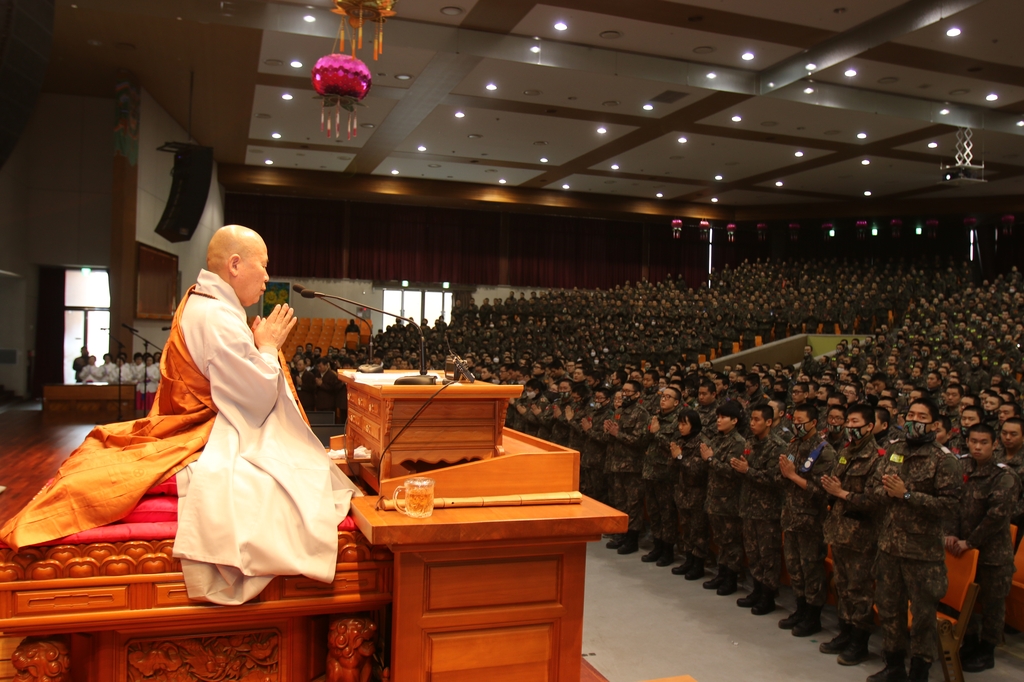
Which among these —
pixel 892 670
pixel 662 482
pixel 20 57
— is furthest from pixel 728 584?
pixel 20 57

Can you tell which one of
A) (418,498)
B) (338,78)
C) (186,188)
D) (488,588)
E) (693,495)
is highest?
(338,78)

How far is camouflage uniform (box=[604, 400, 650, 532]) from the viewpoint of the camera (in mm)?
6531

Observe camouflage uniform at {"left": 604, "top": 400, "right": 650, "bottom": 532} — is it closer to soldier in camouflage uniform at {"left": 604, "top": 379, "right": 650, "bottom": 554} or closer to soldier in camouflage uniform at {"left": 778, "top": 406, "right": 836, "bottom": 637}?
soldier in camouflage uniform at {"left": 604, "top": 379, "right": 650, "bottom": 554}

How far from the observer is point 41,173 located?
41.3 ft

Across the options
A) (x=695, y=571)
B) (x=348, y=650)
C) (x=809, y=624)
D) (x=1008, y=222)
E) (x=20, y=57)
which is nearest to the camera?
(x=348, y=650)

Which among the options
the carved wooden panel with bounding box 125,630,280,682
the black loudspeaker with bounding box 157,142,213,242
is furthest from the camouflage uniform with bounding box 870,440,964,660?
the black loudspeaker with bounding box 157,142,213,242

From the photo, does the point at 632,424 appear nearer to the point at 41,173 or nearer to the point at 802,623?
the point at 802,623

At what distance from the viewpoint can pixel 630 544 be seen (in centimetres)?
643

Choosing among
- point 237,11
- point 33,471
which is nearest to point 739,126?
point 237,11

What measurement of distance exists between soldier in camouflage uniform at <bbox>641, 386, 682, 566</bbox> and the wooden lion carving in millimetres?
4438

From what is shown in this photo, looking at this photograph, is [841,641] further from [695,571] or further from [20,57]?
[20,57]

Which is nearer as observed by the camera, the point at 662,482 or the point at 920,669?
the point at 920,669

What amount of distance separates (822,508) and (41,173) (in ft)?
42.8

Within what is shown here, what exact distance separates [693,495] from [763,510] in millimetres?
817
